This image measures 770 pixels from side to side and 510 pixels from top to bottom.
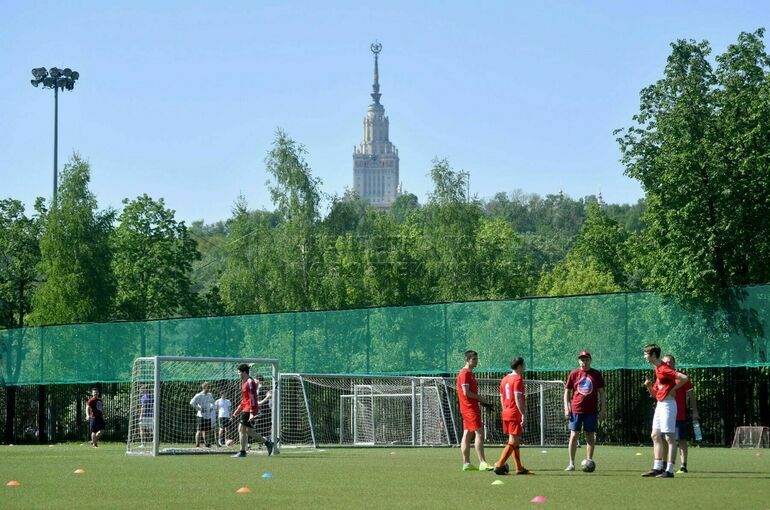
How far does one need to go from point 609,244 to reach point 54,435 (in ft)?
103

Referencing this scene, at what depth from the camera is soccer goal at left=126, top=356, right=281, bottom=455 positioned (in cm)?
3025

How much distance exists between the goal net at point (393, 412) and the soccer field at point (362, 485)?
12422 mm

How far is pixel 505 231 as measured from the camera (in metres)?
80.3

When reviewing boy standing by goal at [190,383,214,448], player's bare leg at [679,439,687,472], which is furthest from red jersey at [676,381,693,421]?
boy standing by goal at [190,383,214,448]

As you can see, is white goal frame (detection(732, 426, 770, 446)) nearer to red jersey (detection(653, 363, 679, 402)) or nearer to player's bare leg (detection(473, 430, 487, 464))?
player's bare leg (detection(473, 430, 487, 464))

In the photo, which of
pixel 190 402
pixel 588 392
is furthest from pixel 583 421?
pixel 190 402

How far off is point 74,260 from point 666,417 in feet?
138

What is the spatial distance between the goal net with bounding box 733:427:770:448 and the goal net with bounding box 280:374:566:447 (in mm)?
4956

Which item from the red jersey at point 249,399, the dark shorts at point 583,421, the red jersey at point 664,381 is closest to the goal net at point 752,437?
the red jersey at point 249,399

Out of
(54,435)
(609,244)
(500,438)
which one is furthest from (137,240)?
(500,438)

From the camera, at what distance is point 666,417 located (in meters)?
16.5

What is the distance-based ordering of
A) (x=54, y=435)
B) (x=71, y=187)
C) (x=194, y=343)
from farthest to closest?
(x=71, y=187) → (x=54, y=435) → (x=194, y=343)

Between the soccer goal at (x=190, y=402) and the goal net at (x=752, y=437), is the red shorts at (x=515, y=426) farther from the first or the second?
the goal net at (x=752, y=437)

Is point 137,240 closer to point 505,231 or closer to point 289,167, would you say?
point 289,167
